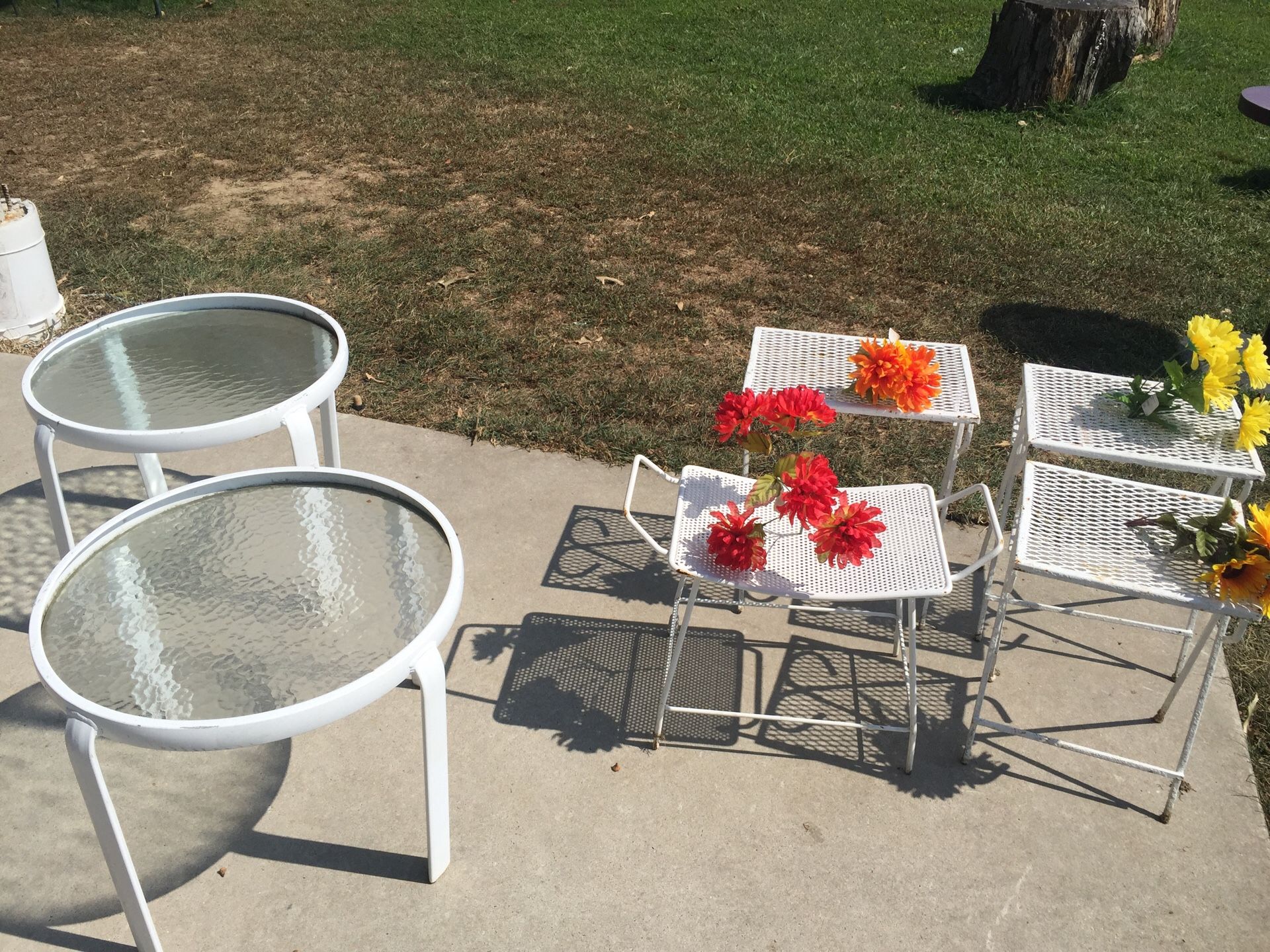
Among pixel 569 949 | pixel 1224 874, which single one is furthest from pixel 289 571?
pixel 1224 874

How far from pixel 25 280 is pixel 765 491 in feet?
13.1

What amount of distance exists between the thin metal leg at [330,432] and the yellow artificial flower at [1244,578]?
2618 millimetres

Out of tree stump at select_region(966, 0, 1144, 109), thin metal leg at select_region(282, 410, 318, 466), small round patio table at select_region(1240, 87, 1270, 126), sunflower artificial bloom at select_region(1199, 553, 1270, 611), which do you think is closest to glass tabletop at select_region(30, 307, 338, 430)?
thin metal leg at select_region(282, 410, 318, 466)

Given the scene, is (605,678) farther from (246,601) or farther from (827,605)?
(246,601)

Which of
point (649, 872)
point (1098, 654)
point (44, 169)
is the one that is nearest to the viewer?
point (649, 872)

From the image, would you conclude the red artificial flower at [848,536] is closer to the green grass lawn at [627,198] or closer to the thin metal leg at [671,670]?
the thin metal leg at [671,670]

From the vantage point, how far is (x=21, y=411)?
4629 millimetres

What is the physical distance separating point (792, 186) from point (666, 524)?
386cm

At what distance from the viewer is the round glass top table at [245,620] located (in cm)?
226

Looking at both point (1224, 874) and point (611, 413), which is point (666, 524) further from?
point (1224, 874)

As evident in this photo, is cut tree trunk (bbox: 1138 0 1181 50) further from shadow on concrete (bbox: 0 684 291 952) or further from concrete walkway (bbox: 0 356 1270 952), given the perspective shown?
shadow on concrete (bbox: 0 684 291 952)

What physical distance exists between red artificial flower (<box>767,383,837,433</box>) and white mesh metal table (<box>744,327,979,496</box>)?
24 centimetres

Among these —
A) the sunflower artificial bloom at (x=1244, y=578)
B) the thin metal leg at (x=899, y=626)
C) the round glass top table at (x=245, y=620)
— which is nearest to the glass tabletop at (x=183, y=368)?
the round glass top table at (x=245, y=620)

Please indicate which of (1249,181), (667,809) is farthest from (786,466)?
(1249,181)
